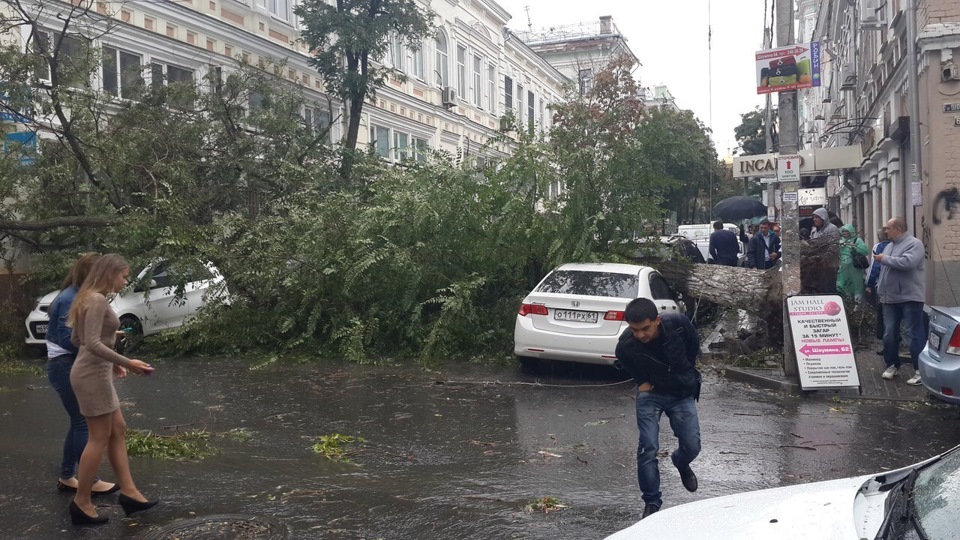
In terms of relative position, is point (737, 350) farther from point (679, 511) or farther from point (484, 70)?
point (484, 70)

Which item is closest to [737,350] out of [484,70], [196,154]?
[196,154]

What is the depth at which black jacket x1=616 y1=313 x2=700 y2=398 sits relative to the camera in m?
5.83

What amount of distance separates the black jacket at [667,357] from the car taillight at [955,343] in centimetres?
368

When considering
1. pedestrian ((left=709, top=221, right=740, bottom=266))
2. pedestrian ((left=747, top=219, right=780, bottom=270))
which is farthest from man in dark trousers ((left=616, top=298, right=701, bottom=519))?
pedestrian ((left=747, top=219, right=780, bottom=270))

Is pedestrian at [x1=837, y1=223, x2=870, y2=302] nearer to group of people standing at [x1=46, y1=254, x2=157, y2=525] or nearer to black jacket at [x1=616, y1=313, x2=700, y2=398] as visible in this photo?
black jacket at [x1=616, y1=313, x2=700, y2=398]

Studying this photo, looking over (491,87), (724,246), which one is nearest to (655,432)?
(724,246)

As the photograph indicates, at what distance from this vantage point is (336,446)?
316 inches

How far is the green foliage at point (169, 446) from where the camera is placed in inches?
300

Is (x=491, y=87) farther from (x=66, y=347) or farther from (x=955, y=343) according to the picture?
(x=66, y=347)

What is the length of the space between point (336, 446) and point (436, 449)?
0.91 metres

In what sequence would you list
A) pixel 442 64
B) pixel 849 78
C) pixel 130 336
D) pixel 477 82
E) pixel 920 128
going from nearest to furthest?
pixel 130 336 < pixel 920 128 < pixel 849 78 < pixel 442 64 < pixel 477 82

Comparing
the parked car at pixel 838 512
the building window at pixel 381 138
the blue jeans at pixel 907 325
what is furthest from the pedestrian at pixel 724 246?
the parked car at pixel 838 512

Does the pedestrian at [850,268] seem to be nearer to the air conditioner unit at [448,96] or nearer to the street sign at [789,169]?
the street sign at [789,169]

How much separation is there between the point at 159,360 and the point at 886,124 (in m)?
18.1
